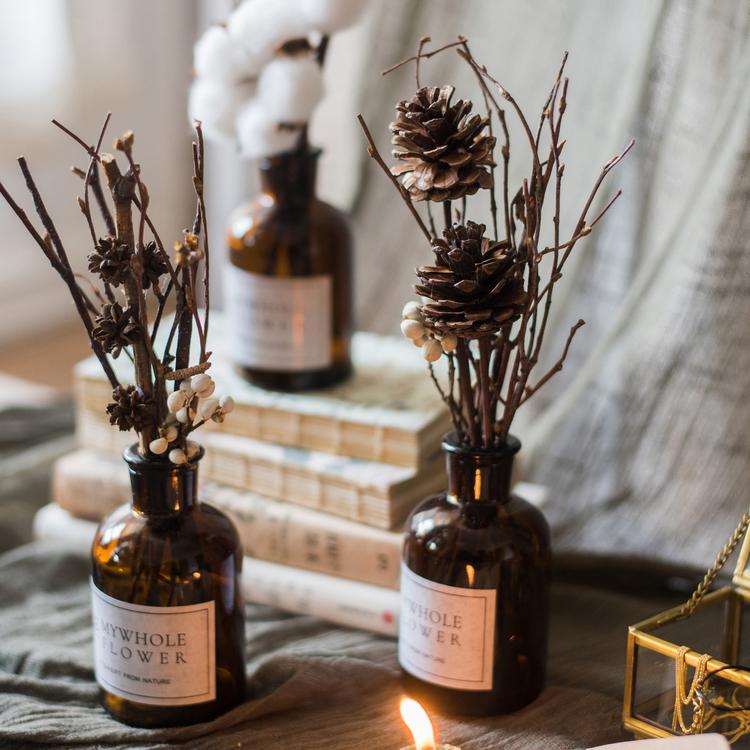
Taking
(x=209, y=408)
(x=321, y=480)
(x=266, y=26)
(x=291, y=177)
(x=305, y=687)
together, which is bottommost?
(x=305, y=687)

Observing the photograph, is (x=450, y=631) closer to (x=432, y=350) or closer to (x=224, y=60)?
(x=432, y=350)

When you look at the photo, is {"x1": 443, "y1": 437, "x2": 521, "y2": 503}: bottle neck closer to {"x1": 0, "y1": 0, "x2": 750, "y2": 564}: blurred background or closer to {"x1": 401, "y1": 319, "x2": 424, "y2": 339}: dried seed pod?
{"x1": 401, "y1": 319, "x2": 424, "y2": 339}: dried seed pod

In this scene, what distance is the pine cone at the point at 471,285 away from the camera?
61cm

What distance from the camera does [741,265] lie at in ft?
3.05

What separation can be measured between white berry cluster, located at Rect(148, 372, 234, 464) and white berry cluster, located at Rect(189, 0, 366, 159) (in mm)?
254

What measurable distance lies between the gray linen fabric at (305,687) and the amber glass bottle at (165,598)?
0.02 meters

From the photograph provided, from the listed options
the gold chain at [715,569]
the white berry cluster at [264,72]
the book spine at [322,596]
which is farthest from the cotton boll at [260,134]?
the gold chain at [715,569]

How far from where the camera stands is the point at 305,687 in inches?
29.7

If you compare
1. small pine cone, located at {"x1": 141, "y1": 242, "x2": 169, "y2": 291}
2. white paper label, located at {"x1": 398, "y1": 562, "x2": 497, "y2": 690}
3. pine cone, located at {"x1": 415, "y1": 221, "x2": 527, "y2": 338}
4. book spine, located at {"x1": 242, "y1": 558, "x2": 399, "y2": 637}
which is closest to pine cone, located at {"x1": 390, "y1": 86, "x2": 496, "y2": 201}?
pine cone, located at {"x1": 415, "y1": 221, "x2": 527, "y2": 338}

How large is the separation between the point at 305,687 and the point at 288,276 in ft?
1.03

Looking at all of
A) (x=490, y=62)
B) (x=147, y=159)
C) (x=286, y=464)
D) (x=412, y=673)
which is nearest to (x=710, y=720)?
(x=412, y=673)

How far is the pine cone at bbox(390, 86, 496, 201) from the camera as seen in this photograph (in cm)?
60

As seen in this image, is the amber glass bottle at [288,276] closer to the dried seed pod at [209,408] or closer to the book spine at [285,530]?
the book spine at [285,530]

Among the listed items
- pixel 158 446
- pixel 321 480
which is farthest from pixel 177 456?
pixel 321 480
